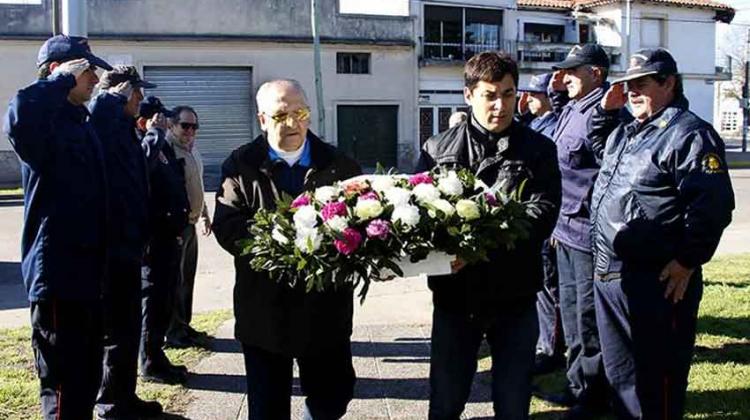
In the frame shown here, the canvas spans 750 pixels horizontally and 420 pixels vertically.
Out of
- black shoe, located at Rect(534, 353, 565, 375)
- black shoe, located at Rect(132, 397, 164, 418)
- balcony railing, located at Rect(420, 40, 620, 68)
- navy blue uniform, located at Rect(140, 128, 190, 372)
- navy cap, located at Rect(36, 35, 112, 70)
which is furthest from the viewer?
balcony railing, located at Rect(420, 40, 620, 68)

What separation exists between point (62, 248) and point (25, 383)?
1966mm

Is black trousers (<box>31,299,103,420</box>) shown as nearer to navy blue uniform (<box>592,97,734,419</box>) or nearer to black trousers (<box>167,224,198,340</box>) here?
black trousers (<box>167,224,198,340</box>)

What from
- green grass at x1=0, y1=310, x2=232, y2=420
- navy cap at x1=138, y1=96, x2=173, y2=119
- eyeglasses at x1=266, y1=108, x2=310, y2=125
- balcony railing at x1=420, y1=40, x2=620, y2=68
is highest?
balcony railing at x1=420, y1=40, x2=620, y2=68

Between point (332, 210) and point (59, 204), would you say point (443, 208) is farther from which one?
point (59, 204)

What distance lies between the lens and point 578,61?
5250mm

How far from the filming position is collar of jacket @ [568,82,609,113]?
5.05 m

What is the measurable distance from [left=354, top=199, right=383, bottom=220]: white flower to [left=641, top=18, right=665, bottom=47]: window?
38126mm

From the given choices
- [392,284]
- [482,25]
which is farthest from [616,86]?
[482,25]

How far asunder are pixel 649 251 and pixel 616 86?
46.9 inches

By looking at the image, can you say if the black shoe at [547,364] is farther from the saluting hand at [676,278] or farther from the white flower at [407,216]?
the white flower at [407,216]

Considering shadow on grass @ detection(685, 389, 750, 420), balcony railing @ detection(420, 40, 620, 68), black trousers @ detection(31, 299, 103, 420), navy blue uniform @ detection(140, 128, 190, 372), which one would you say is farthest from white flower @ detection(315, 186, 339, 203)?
balcony railing @ detection(420, 40, 620, 68)

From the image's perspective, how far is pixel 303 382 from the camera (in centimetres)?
382

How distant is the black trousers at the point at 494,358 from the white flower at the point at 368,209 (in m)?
0.74

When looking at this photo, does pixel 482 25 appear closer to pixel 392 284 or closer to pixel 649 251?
pixel 392 284
